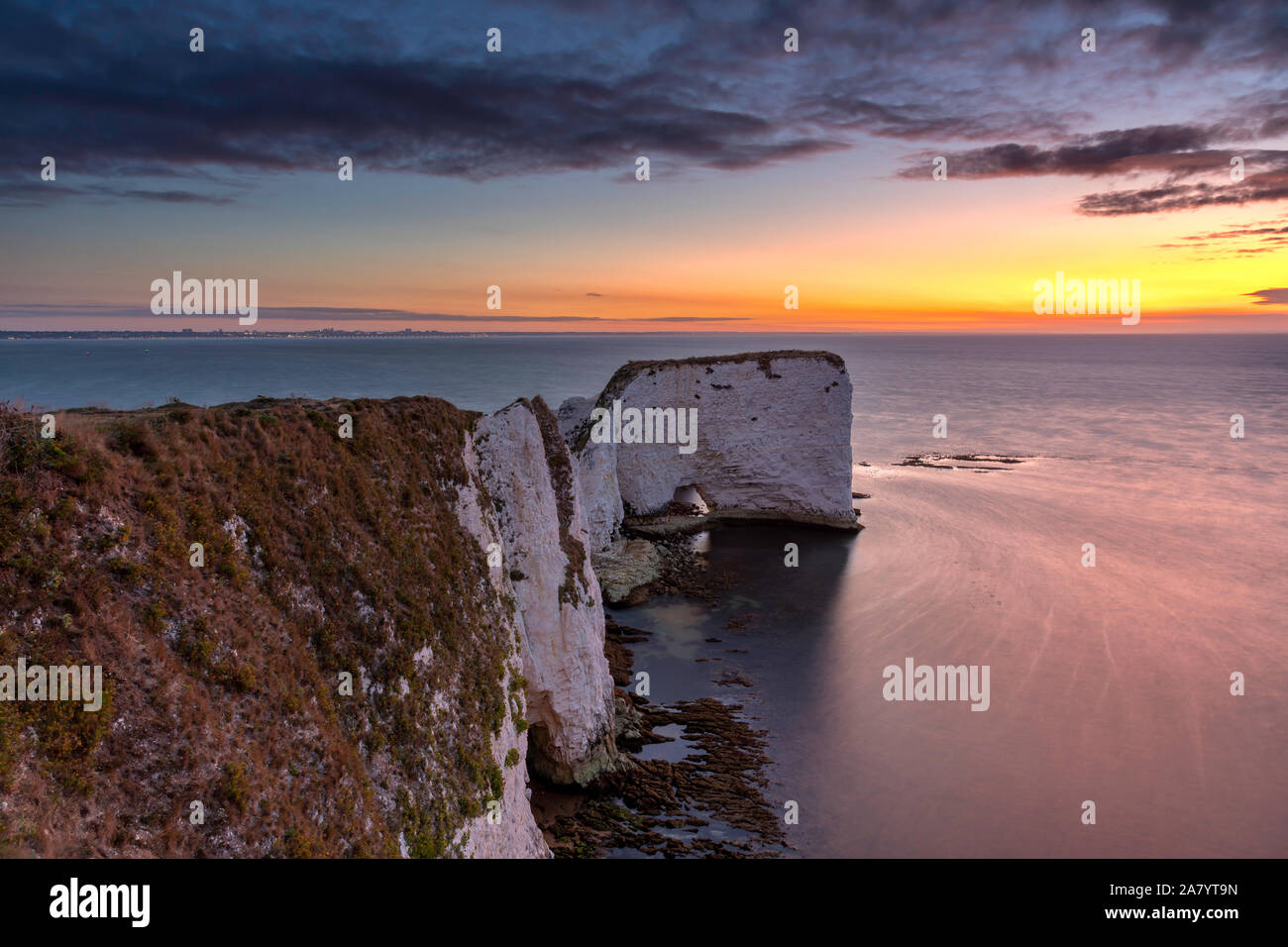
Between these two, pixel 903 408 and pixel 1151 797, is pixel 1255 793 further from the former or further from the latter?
pixel 903 408

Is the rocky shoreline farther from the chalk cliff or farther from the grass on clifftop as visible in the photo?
the grass on clifftop

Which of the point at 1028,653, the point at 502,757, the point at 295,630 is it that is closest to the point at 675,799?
the point at 502,757

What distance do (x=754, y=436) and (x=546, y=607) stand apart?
2592 centimetres

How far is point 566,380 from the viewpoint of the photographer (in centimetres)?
11662

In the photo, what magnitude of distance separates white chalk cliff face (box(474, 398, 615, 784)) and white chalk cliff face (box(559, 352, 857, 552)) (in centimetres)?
2213

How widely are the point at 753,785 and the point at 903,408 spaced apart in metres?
80.0

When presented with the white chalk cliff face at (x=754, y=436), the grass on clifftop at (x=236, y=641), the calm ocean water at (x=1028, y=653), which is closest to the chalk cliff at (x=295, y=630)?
the grass on clifftop at (x=236, y=641)

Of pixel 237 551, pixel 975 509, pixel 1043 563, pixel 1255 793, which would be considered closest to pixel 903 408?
pixel 975 509

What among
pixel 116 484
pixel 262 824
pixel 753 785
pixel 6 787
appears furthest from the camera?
pixel 753 785

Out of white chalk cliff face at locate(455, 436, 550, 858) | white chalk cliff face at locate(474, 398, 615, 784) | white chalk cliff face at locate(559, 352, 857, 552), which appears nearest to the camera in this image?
white chalk cliff face at locate(455, 436, 550, 858)

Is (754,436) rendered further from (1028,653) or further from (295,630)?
(295,630)

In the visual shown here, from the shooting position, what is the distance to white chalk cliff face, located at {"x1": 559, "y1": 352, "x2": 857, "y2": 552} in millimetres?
40156

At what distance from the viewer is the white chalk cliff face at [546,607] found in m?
16.7

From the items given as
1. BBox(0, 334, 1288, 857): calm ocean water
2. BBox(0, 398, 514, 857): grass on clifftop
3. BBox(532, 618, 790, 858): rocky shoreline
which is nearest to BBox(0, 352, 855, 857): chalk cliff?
BBox(0, 398, 514, 857): grass on clifftop
